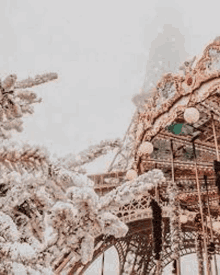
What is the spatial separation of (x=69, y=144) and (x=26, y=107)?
2926 centimetres

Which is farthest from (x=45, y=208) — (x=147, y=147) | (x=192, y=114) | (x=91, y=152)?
(x=147, y=147)

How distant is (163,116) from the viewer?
18.0 feet

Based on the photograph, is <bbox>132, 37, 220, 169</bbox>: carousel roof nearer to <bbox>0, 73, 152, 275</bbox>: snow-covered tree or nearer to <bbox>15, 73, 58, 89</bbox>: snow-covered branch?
<bbox>15, 73, 58, 89</bbox>: snow-covered branch

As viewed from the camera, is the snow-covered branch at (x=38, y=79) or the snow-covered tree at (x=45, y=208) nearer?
the snow-covered tree at (x=45, y=208)

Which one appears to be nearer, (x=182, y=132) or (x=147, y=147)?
(x=147, y=147)

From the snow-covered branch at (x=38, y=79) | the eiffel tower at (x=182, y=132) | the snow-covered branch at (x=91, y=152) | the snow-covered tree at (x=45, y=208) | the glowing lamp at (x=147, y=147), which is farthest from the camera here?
the glowing lamp at (x=147, y=147)

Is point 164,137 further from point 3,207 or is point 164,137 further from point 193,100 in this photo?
point 3,207

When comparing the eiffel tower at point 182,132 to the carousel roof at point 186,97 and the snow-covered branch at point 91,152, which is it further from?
the snow-covered branch at point 91,152

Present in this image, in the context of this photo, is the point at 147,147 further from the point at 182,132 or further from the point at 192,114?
the point at 192,114

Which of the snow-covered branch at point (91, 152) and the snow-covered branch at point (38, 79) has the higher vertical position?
the snow-covered branch at point (38, 79)

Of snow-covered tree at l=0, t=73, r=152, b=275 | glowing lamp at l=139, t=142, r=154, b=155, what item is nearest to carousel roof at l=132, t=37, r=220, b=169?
glowing lamp at l=139, t=142, r=154, b=155

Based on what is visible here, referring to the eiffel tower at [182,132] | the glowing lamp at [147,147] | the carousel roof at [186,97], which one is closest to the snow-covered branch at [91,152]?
the eiffel tower at [182,132]

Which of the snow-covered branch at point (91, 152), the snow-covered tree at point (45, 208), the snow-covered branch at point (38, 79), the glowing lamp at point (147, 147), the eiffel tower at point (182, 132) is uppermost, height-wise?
the eiffel tower at point (182, 132)

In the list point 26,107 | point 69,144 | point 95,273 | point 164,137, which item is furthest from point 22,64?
point 26,107
